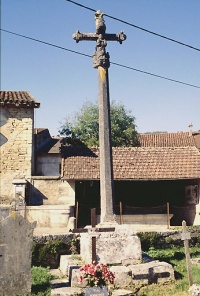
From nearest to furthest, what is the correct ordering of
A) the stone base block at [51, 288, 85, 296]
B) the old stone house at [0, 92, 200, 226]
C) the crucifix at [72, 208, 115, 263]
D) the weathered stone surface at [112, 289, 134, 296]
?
the stone base block at [51, 288, 85, 296], the weathered stone surface at [112, 289, 134, 296], the crucifix at [72, 208, 115, 263], the old stone house at [0, 92, 200, 226]

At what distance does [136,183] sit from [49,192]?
5.76 meters

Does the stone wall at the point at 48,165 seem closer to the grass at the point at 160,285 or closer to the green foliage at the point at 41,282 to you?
the grass at the point at 160,285

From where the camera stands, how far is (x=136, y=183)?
20703 mm

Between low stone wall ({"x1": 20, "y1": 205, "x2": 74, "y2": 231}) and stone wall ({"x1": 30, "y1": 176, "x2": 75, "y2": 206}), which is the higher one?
stone wall ({"x1": 30, "y1": 176, "x2": 75, "y2": 206})

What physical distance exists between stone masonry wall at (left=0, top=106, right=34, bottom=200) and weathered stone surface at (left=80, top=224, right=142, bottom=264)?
437 inches

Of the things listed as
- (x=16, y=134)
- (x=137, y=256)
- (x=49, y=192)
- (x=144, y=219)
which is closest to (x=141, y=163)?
(x=144, y=219)

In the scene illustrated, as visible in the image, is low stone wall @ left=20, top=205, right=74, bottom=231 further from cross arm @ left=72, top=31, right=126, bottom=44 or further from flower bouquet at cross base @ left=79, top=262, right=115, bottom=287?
cross arm @ left=72, top=31, right=126, bottom=44

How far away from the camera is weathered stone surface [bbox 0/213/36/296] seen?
7.93 m

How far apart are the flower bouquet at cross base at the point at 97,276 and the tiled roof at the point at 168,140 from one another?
2650 cm

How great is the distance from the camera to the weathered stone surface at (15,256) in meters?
7.93

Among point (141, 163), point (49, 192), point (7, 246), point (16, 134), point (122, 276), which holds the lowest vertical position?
point (122, 276)

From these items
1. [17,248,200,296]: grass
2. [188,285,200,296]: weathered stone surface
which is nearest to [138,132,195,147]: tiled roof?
[17,248,200,296]: grass

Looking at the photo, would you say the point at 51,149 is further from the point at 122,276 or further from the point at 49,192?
the point at 122,276

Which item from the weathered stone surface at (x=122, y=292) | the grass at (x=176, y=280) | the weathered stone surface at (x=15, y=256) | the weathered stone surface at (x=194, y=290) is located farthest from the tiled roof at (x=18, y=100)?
the weathered stone surface at (x=194, y=290)
